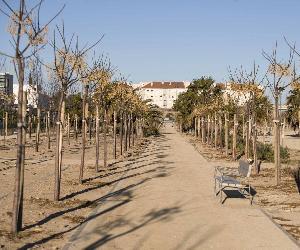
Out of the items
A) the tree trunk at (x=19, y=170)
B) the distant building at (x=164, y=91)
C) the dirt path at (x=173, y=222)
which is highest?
the distant building at (x=164, y=91)

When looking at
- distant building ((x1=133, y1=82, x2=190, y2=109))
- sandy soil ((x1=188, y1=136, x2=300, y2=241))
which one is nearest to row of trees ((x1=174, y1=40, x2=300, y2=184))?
sandy soil ((x1=188, y1=136, x2=300, y2=241))

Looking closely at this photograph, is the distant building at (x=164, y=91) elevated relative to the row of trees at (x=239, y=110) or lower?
elevated

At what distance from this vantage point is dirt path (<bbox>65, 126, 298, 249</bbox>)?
7.81 m

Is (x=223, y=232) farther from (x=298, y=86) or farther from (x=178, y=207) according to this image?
(x=298, y=86)

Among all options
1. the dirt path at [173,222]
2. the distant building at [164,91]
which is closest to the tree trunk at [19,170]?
the dirt path at [173,222]

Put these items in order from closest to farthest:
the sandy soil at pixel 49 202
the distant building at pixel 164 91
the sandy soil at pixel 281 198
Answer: the sandy soil at pixel 49 202
the sandy soil at pixel 281 198
the distant building at pixel 164 91

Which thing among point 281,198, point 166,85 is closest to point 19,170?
point 281,198

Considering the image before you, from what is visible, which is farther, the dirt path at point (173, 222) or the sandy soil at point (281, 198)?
the sandy soil at point (281, 198)

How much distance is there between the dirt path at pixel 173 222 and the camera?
781 centimetres

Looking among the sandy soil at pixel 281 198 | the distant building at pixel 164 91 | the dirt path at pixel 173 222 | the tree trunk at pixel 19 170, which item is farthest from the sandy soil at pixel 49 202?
the distant building at pixel 164 91

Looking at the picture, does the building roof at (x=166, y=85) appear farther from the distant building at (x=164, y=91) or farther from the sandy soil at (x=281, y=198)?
the sandy soil at (x=281, y=198)

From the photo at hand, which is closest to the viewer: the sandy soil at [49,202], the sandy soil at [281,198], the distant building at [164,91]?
the sandy soil at [49,202]

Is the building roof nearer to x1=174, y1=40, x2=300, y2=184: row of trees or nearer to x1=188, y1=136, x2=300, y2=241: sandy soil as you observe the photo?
A: x1=174, y1=40, x2=300, y2=184: row of trees

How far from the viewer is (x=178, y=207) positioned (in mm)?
10922
